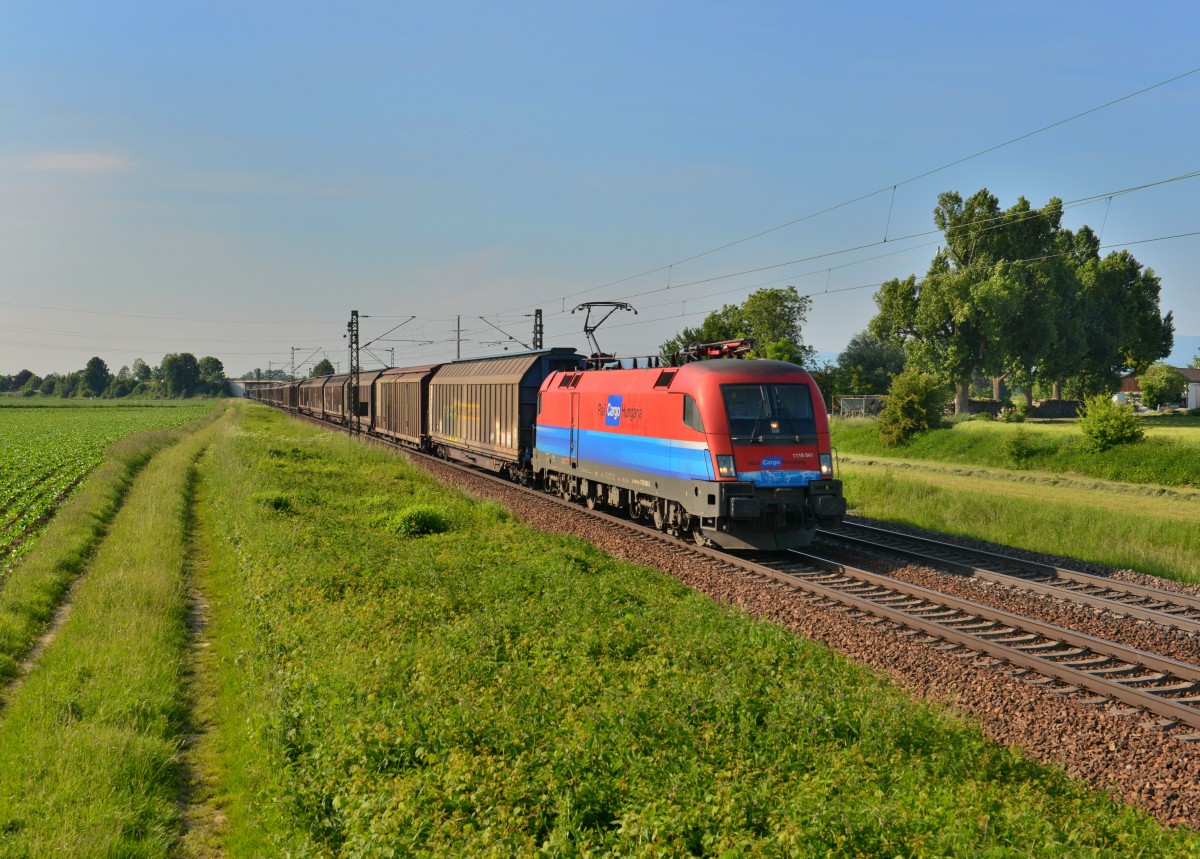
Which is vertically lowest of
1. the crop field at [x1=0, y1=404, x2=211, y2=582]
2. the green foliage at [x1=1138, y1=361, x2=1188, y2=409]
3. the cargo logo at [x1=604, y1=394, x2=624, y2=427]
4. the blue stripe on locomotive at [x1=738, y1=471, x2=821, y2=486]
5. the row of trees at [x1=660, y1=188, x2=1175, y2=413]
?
the crop field at [x1=0, y1=404, x2=211, y2=582]

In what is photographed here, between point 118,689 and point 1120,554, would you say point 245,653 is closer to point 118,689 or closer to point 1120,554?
point 118,689

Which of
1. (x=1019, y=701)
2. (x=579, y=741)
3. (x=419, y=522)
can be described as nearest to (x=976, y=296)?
(x=419, y=522)

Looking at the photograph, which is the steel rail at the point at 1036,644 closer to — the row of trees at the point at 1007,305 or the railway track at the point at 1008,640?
the railway track at the point at 1008,640

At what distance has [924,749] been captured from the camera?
699cm

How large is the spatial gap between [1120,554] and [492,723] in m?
14.8

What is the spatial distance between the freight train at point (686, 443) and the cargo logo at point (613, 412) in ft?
0.17

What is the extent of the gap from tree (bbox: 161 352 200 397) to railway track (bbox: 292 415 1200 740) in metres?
186

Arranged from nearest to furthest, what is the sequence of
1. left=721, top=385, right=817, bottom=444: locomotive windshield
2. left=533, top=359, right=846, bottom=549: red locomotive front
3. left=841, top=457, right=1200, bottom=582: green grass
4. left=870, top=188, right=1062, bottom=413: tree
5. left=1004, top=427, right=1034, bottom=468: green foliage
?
left=533, top=359, right=846, bottom=549: red locomotive front < left=721, top=385, right=817, bottom=444: locomotive windshield < left=841, top=457, right=1200, bottom=582: green grass < left=1004, top=427, right=1034, bottom=468: green foliage < left=870, top=188, right=1062, bottom=413: tree

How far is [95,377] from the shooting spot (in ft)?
579

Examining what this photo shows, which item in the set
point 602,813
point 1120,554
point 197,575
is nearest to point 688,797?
point 602,813

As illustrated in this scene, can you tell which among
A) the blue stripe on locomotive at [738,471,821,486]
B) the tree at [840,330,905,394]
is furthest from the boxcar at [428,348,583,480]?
the tree at [840,330,905,394]

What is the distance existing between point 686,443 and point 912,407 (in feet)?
104

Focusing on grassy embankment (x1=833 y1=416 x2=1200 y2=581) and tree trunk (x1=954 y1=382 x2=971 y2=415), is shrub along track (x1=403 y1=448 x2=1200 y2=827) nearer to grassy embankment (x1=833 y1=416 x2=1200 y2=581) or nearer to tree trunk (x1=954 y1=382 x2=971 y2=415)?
grassy embankment (x1=833 y1=416 x2=1200 y2=581)

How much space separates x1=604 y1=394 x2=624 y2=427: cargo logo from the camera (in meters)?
18.9
